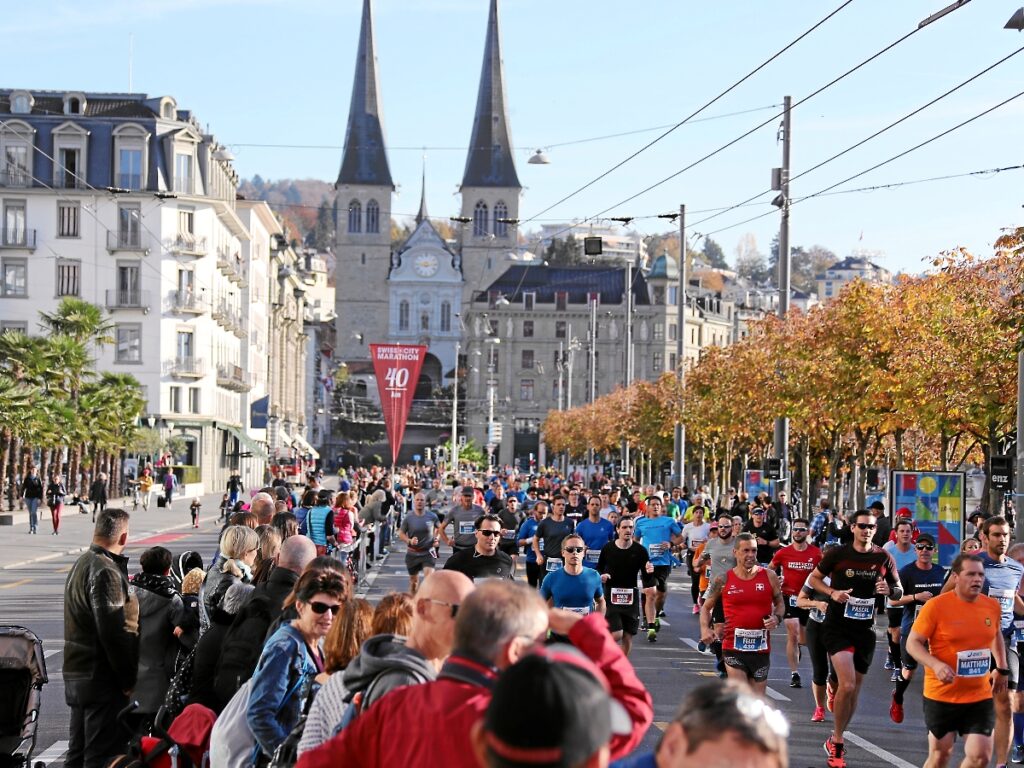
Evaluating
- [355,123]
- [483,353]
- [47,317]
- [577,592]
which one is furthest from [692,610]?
[355,123]

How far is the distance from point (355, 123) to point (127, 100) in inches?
3434

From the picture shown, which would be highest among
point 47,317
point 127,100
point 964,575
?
point 127,100

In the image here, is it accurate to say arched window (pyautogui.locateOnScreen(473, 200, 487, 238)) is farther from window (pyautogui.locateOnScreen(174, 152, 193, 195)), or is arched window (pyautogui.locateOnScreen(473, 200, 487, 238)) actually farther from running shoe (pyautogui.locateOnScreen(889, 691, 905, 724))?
running shoe (pyautogui.locateOnScreen(889, 691, 905, 724))

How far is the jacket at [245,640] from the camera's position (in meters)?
8.00

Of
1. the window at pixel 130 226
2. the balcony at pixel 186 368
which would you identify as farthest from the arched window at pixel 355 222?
the window at pixel 130 226

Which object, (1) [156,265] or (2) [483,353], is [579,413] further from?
(2) [483,353]

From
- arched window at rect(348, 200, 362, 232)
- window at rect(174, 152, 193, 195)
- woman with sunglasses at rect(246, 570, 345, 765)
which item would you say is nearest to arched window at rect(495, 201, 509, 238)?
arched window at rect(348, 200, 362, 232)

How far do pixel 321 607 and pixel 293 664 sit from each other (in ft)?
0.99

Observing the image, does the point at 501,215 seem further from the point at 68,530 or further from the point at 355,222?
the point at 68,530

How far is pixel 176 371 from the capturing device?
3059 inches

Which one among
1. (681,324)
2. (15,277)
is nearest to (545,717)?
(681,324)

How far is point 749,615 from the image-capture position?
13.3 m

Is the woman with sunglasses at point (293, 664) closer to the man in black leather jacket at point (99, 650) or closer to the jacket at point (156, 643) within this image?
the man in black leather jacket at point (99, 650)

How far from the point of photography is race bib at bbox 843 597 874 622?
1316cm
